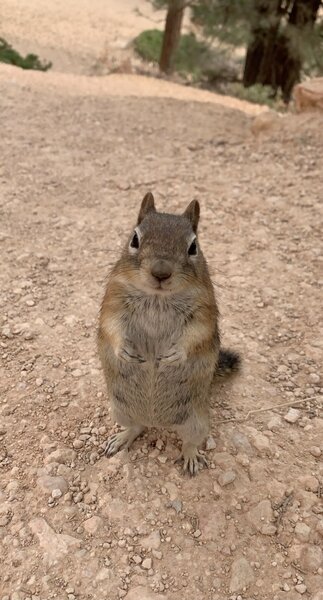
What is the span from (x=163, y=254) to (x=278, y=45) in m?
11.0

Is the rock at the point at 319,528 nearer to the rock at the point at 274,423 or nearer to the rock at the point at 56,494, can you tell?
the rock at the point at 274,423

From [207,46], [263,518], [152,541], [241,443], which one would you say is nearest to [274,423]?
[241,443]

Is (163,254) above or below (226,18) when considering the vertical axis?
below

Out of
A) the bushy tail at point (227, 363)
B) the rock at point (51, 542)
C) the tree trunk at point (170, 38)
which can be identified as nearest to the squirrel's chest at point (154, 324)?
the bushy tail at point (227, 363)

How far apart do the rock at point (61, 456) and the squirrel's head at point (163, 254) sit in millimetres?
1112

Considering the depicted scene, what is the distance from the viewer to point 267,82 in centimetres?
1245

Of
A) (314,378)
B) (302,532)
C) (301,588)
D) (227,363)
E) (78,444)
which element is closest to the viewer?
(301,588)

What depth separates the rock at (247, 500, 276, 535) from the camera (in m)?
2.71

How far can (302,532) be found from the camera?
2691 mm

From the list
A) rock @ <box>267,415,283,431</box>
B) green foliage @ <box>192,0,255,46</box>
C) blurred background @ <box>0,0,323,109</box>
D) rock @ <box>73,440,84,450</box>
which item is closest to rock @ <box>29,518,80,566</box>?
rock @ <box>73,440,84,450</box>

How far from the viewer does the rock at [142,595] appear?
2426 millimetres

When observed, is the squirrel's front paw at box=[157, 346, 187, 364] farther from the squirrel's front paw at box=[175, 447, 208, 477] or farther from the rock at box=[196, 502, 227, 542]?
the rock at box=[196, 502, 227, 542]

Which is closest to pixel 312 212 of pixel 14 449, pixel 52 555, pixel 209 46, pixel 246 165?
pixel 246 165

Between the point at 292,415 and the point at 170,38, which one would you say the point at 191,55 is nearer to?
the point at 170,38
